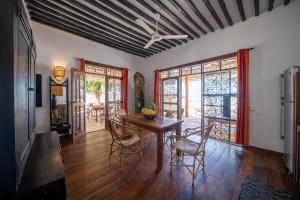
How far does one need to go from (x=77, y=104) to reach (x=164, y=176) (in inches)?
125

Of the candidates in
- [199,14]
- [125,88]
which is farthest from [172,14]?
[125,88]

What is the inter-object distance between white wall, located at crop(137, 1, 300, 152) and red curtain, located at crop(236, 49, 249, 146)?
0.14m

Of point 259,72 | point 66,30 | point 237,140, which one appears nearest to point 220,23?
point 259,72

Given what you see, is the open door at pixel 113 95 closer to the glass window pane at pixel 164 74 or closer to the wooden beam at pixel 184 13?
the glass window pane at pixel 164 74

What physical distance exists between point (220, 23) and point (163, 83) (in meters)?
2.83

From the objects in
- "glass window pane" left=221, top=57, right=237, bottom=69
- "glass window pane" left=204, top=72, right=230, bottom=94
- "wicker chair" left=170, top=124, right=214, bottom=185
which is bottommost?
"wicker chair" left=170, top=124, right=214, bottom=185

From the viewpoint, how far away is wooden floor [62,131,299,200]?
1816 millimetres

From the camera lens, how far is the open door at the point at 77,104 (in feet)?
12.4

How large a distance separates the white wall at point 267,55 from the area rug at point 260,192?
1545 mm

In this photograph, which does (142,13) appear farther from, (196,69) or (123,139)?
(123,139)

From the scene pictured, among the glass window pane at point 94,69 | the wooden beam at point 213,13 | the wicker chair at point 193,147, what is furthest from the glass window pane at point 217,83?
the glass window pane at point 94,69

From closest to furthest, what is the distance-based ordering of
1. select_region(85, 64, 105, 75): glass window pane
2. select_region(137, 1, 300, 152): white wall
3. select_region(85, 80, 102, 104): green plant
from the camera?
select_region(137, 1, 300, 152): white wall, select_region(85, 64, 105, 75): glass window pane, select_region(85, 80, 102, 104): green plant

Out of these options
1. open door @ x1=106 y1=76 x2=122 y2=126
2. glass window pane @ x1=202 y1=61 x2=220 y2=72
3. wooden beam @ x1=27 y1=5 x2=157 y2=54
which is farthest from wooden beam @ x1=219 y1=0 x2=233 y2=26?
open door @ x1=106 y1=76 x2=122 y2=126

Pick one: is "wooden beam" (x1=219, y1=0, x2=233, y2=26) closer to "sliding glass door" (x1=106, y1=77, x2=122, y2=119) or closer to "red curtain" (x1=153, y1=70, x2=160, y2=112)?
"red curtain" (x1=153, y1=70, x2=160, y2=112)
